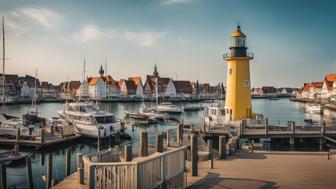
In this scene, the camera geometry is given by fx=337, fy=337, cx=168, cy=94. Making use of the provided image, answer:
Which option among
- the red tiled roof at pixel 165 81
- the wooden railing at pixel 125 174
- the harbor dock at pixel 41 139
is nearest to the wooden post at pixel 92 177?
the wooden railing at pixel 125 174

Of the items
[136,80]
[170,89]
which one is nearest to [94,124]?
[170,89]

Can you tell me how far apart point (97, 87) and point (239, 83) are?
309ft

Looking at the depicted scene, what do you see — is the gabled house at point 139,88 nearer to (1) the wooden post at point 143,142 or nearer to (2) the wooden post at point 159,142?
(1) the wooden post at point 143,142

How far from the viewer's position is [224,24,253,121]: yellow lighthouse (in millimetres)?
32000

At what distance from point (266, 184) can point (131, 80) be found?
122 meters

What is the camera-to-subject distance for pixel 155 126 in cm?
4959

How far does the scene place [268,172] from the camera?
12.5 m

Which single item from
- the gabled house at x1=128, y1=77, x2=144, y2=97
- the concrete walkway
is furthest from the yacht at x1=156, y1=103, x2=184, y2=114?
the gabled house at x1=128, y1=77, x2=144, y2=97

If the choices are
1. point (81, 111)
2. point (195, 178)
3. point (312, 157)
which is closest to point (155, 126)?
point (81, 111)

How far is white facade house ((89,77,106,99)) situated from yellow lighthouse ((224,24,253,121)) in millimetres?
92209

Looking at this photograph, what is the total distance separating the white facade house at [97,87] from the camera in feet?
395

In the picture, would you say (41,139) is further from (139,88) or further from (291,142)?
(139,88)

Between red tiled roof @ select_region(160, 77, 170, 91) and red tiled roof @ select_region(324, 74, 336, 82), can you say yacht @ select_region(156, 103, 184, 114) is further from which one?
red tiled roof @ select_region(324, 74, 336, 82)

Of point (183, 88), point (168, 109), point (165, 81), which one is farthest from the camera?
point (183, 88)
